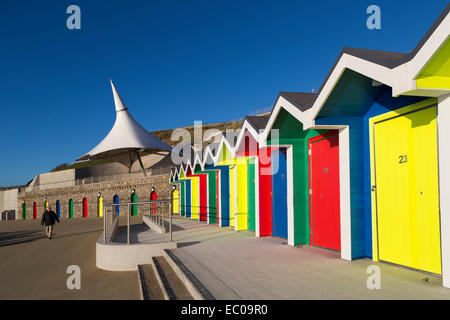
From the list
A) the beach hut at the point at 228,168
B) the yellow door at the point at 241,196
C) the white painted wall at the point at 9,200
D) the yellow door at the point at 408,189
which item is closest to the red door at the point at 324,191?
the yellow door at the point at 408,189

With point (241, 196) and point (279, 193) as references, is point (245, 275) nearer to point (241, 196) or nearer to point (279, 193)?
point (279, 193)

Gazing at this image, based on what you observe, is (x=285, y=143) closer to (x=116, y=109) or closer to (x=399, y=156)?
(x=399, y=156)

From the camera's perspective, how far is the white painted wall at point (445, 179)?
14.0ft

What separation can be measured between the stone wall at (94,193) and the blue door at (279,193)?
947 inches

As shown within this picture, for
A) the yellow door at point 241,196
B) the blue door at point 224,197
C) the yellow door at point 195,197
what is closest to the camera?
the yellow door at point 241,196

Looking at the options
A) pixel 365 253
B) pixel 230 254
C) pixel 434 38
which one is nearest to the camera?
pixel 434 38

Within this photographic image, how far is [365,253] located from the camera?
20.6ft

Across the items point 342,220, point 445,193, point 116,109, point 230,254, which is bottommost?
point 230,254

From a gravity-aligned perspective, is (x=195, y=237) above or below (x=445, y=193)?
below

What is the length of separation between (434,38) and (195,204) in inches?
682

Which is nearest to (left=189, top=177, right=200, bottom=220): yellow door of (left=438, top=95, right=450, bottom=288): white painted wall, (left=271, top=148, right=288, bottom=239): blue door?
(left=271, top=148, right=288, bottom=239): blue door

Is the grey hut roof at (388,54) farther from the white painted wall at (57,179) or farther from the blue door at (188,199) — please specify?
the white painted wall at (57,179)

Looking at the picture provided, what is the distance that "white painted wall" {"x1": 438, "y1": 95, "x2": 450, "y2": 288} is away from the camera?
426cm
